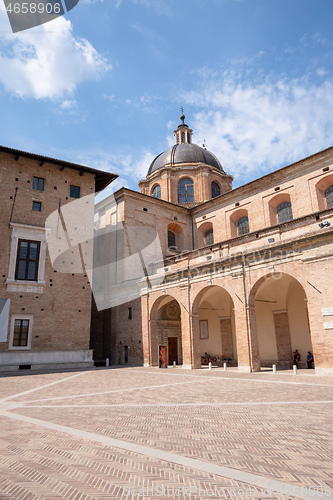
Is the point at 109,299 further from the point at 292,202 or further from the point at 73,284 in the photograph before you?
the point at 292,202

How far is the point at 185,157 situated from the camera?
137 feet

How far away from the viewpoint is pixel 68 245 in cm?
2552

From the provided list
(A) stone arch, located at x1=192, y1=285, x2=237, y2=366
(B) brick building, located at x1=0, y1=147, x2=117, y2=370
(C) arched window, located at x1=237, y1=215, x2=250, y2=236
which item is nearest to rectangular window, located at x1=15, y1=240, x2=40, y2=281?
(B) brick building, located at x1=0, y1=147, x2=117, y2=370

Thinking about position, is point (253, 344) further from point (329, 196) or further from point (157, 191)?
point (157, 191)

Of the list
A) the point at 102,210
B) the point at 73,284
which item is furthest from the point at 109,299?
the point at 102,210

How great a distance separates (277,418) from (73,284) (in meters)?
19.9

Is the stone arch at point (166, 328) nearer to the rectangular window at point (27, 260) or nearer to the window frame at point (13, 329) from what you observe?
the window frame at point (13, 329)

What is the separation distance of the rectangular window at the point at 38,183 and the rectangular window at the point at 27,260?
4144mm

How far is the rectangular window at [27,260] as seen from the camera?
925 inches

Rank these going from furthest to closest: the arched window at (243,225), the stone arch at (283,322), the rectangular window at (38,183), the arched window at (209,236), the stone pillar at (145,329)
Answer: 1. the arched window at (209,236)
2. the arched window at (243,225)
3. the rectangular window at (38,183)
4. the stone pillar at (145,329)
5. the stone arch at (283,322)

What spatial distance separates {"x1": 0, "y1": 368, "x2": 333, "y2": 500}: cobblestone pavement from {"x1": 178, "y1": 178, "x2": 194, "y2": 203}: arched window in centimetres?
3124

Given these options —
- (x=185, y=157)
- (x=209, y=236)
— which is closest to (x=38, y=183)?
(x=209, y=236)

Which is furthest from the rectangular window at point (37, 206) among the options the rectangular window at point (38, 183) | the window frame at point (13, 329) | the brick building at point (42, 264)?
the window frame at point (13, 329)

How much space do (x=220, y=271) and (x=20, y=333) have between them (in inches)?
529
